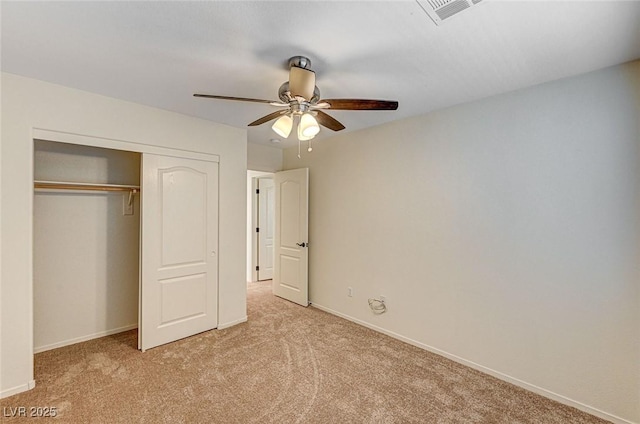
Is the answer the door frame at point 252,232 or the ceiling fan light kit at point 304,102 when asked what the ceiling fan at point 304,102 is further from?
the door frame at point 252,232

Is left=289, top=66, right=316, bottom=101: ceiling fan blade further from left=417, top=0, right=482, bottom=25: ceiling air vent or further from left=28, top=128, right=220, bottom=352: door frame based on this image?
left=28, top=128, right=220, bottom=352: door frame

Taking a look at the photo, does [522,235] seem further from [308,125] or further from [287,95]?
[287,95]

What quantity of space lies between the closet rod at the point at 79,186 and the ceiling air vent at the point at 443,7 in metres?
3.22

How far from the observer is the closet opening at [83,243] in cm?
279

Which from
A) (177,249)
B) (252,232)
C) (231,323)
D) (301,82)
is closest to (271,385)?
(231,323)

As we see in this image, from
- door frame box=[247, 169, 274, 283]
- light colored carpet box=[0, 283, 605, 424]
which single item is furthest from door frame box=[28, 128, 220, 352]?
door frame box=[247, 169, 274, 283]

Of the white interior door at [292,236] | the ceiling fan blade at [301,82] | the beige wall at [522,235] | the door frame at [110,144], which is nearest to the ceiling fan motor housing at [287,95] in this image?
the ceiling fan blade at [301,82]

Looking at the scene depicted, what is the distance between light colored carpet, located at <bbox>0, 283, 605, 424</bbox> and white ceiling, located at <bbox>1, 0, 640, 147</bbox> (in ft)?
8.05

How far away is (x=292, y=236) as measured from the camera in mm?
4406

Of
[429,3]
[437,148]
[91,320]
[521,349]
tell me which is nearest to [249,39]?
[429,3]

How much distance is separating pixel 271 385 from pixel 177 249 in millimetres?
1712

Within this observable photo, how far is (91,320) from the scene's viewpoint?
3.07 meters

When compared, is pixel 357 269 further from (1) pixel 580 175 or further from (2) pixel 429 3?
(2) pixel 429 3

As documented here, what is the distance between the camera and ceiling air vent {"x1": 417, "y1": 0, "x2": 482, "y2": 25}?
1384 millimetres
